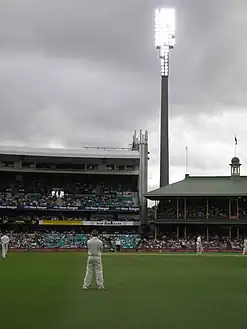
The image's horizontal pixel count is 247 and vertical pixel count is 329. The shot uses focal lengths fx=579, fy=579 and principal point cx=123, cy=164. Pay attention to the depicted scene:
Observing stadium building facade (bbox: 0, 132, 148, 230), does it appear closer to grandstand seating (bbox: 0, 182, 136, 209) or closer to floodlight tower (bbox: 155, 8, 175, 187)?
grandstand seating (bbox: 0, 182, 136, 209)

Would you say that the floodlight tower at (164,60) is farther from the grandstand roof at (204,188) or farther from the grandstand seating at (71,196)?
the grandstand seating at (71,196)

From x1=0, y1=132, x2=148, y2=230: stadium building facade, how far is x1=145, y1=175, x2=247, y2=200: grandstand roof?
5037 millimetres

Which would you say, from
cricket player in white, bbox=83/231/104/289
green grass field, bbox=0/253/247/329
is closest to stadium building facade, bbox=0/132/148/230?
green grass field, bbox=0/253/247/329

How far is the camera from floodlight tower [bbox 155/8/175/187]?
6994cm

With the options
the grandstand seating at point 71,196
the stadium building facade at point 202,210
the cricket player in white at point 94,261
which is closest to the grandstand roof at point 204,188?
the stadium building facade at point 202,210

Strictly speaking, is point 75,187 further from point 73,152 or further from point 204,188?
point 204,188

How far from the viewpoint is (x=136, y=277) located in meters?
21.0

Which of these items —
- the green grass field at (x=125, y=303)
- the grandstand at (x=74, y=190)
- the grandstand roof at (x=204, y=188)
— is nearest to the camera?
the green grass field at (x=125, y=303)

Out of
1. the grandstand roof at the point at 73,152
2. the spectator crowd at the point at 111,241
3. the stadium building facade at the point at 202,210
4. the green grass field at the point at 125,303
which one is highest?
the grandstand roof at the point at 73,152

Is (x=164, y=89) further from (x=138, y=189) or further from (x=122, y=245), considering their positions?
(x=122, y=245)

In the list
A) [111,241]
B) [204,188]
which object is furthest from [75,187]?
[204,188]

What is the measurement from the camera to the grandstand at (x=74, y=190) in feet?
229

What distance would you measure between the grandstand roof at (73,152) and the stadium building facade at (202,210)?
25.7 ft

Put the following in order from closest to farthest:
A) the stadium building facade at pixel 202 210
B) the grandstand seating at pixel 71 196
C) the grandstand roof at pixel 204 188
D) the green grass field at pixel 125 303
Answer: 1. the green grass field at pixel 125 303
2. the stadium building facade at pixel 202 210
3. the grandstand roof at pixel 204 188
4. the grandstand seating at pixel 71 196
